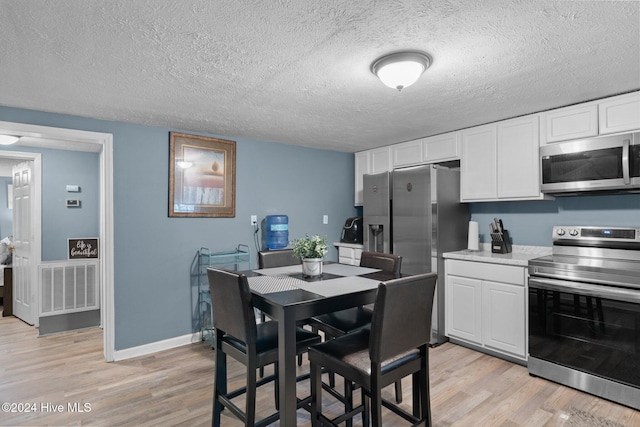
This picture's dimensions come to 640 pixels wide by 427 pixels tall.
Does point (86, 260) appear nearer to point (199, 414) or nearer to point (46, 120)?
point (46, 120)

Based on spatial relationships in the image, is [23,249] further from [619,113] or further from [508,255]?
[619,113]

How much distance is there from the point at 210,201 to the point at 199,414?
205 centimetres

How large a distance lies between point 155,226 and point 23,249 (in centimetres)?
220

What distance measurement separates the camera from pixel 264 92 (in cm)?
246

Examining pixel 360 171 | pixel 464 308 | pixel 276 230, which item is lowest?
pixel 464 308

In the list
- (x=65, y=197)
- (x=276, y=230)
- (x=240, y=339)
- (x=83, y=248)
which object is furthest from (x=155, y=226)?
(x=240, y=339)

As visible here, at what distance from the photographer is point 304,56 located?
1.91 metres

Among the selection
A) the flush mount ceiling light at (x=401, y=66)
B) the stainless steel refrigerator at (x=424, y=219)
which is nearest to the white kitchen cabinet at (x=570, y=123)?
the stainless steel refrigerator at (x=424, y=219)

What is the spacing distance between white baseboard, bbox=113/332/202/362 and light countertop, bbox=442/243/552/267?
8.74 feet

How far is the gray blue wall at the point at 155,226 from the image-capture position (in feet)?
10.2

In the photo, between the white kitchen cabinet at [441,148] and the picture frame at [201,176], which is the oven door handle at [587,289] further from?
the picture frame at [201,176]

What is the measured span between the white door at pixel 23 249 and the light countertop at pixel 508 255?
4.61m

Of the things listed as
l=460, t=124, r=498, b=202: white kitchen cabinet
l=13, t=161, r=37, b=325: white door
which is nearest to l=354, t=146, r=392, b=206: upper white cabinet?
l=460, t=124, r=498, b=202: white kitchen cabinet

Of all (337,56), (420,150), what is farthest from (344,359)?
(420,150)
